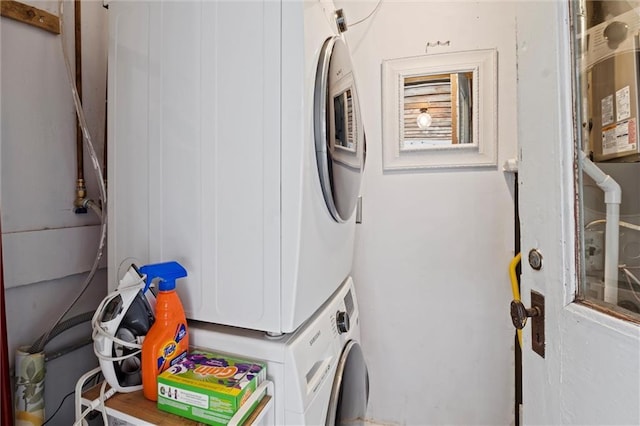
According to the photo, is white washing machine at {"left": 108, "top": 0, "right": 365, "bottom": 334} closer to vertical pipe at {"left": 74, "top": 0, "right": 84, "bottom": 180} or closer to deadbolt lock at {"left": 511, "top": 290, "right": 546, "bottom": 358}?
vertical pipe at {"left": 74, "top": 0, "right": 84, "bottom": 180}

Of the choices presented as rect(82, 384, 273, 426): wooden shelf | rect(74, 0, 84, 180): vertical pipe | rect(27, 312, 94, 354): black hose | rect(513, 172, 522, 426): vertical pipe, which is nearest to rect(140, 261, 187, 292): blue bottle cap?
rect(82, 384, 273, 426): wooden shelf

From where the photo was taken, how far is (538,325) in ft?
2.52

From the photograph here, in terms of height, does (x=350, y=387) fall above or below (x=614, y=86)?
below

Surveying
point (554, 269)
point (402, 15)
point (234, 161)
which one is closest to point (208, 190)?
point (234, 161)

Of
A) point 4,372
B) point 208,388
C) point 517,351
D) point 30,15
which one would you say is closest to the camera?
point 208,388

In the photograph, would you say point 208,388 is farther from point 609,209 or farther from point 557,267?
point 609,209

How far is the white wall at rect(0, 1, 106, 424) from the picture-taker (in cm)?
103

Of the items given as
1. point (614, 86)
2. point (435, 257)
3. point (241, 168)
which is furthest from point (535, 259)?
point (435, 257)

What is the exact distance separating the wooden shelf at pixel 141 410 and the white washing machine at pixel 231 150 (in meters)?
0.19

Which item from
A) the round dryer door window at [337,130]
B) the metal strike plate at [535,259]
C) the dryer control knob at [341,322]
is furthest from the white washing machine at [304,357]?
the metal strike plate at [535,259]

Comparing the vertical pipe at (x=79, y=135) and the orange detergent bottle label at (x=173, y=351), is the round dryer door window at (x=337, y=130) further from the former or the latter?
the vertical pipe at (x=79, y=135)

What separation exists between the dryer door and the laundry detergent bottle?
0.51 metres

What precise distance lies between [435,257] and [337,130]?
3.33 ft

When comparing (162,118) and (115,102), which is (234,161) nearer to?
(162,118)
